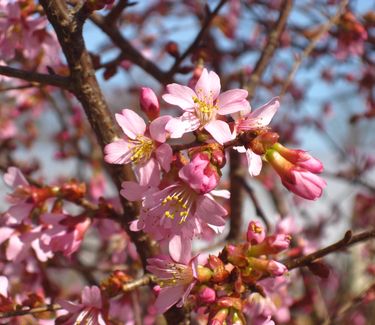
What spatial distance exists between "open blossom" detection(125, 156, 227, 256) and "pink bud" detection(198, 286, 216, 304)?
117 millimetres

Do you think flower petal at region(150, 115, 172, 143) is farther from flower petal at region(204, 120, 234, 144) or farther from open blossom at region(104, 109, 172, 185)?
flower petal at region(204, 120, 234, 144)

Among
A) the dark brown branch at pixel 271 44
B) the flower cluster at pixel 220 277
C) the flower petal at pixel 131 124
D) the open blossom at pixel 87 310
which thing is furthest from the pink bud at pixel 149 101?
the dark brown branch at pixel 271 44

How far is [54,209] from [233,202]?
1.17m

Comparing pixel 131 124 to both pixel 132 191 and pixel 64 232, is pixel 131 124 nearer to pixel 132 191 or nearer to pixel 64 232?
pixel 132 191

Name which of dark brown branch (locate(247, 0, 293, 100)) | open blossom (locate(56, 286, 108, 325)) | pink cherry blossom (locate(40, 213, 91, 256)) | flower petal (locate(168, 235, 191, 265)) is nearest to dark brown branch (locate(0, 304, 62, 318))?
open blossom (locate(56, 286, 108, 325))

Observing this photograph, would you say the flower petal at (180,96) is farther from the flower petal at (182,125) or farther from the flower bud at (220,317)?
the flower bud at (220,317)

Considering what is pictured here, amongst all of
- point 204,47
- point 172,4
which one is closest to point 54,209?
point 204,47

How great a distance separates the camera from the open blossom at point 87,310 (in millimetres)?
1384

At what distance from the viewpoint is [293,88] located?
5492 millimetres

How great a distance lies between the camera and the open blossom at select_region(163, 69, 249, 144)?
1.21 metres

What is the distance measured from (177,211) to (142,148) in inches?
8.0

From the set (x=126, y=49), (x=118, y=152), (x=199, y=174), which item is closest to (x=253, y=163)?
(x=199, y=174)

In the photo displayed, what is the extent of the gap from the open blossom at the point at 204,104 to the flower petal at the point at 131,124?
119 millimetres

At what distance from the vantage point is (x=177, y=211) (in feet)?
4.13
